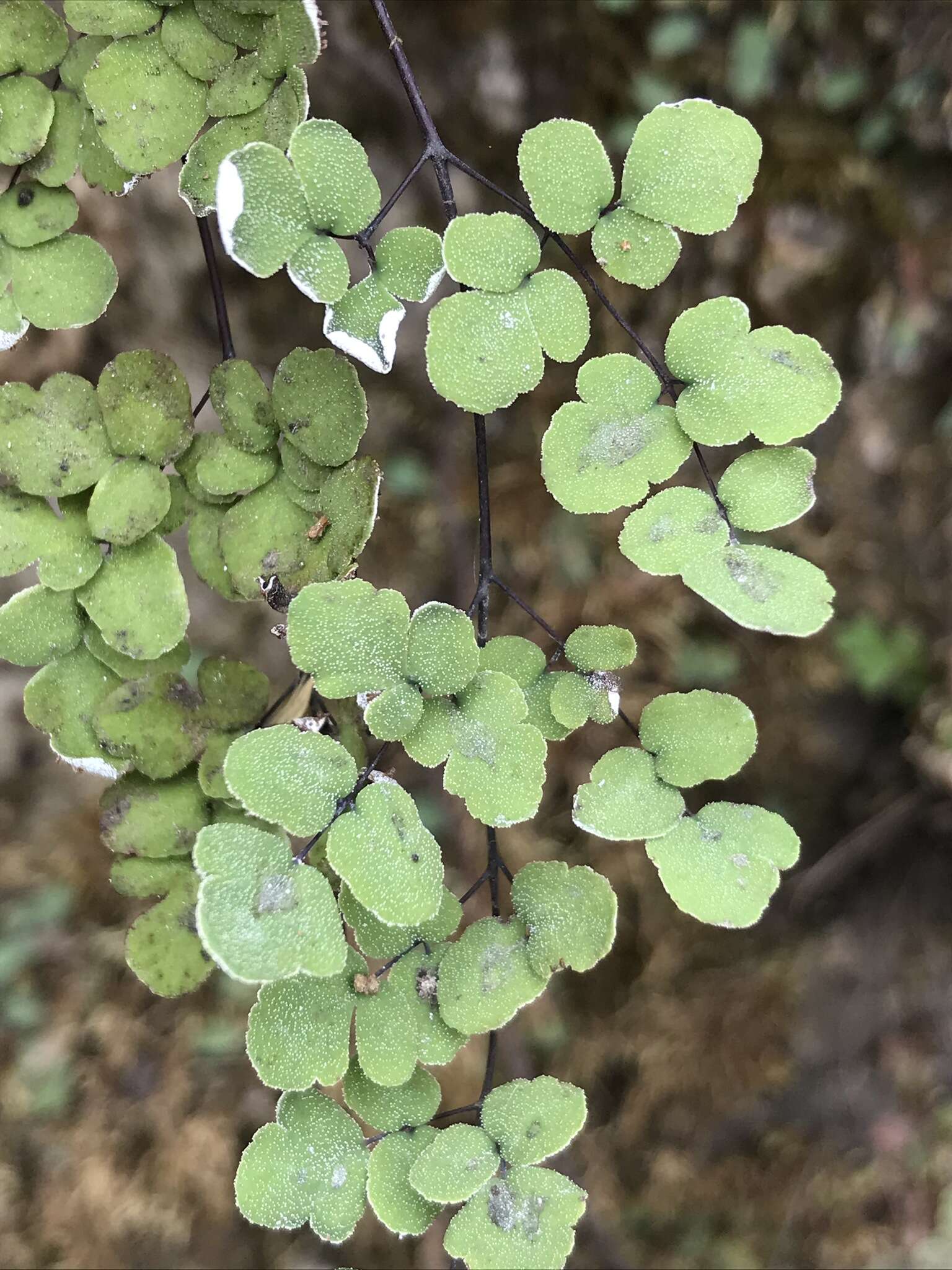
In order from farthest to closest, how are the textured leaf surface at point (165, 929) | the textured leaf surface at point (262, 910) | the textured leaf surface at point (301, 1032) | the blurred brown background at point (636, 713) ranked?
1. the blurred brown background at point (636, 713)
2. the textured leaf surface at point (165, 929)
3. the textured leaf surface at point (301, 1032)
4. the textured leaf surface at point (262, 910)

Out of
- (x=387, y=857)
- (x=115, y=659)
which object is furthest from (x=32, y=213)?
(x=387, y=857)

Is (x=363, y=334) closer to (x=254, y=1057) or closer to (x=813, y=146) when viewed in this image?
(x=254, y=1057)

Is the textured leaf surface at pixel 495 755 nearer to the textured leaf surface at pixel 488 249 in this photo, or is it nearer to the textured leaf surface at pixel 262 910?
the textured leaf surface at pixel 262 910

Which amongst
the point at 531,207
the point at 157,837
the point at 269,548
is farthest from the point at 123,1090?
the point at 531,207

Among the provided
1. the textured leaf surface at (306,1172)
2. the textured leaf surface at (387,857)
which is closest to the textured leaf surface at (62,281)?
the textured leaf surface at (387,857)

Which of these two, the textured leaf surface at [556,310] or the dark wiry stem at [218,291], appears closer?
the textured leaf surface at [556,310]

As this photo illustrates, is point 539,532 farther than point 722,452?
Yes

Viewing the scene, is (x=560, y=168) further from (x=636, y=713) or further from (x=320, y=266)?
(x=636, y=713)

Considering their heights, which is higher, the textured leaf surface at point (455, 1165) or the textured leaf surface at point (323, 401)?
the textured leaf surface at point (323, 401)
